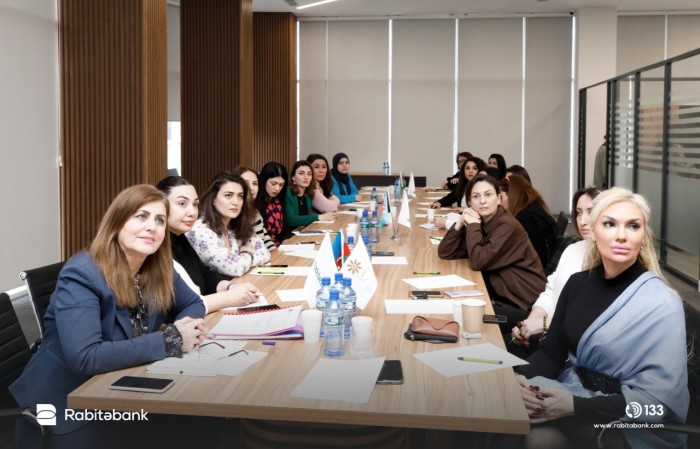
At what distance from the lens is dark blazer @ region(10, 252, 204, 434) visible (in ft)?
6.68

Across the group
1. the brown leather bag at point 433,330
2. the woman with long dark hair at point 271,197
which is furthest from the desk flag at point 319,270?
the woman with long dark hair at point 271,197

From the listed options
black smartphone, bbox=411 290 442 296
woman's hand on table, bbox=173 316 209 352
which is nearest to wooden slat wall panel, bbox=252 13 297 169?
black smartphone, bbox=411 290 442 296

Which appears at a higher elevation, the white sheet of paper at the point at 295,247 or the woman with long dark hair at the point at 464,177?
the woman with long dark hair at the point at 464,177

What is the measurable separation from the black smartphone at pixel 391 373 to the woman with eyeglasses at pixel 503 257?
1788mm

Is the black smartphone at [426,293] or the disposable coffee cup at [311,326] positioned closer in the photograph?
the disposable coffee cup at [311,326]

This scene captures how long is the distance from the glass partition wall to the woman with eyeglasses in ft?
7.06

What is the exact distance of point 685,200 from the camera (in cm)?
623

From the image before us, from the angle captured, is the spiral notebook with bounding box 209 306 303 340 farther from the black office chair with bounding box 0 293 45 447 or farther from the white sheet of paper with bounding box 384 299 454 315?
the black office chair with bounding box 0 293 45 447

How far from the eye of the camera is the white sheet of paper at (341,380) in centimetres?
188

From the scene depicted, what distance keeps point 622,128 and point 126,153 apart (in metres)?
5.81

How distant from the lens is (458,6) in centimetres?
1118

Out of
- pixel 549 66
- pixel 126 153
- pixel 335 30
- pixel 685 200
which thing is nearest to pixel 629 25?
pixel 549 66

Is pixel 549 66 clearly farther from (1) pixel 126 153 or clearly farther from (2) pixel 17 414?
(2) pixel 17 414

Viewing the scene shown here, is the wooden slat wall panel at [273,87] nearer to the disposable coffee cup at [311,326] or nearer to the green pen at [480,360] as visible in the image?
the disposable coffee cup at [311,326]
